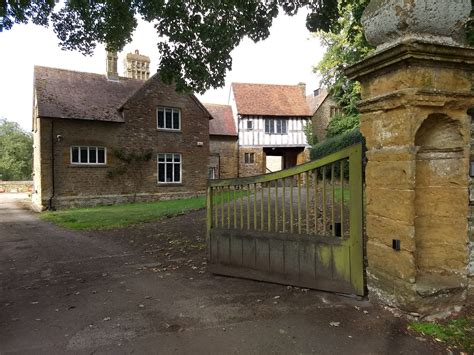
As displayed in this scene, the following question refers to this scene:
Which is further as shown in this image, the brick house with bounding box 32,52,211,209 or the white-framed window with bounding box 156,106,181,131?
the white-framed window with bounding box 156,106,181,131

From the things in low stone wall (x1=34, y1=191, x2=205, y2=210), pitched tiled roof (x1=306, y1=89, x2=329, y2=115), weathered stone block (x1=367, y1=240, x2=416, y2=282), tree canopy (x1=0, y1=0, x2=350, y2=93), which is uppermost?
pitched tiled roof (x1=306, y1=89, x2=329, y2=115)

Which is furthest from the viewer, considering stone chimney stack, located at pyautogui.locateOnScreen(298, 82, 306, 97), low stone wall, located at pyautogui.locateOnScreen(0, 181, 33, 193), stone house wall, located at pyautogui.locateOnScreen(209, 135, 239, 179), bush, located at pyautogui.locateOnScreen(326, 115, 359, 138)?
low stone wall, located at pyautogui.locateOnScreen(0, 181, 33, 193)

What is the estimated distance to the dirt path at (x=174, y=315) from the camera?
3.02 meters

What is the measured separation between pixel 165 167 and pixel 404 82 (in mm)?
20308

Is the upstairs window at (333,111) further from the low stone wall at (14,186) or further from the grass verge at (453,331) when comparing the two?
the low stone wall at (14,186)

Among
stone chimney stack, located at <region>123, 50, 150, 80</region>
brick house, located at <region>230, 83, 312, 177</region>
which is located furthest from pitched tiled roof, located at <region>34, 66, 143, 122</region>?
brick house, located at <region>230, 83, 312, 177</region>

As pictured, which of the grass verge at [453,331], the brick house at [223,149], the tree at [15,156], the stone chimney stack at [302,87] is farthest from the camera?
the tree at [15,156]

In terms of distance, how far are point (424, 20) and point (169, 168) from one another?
20.5m

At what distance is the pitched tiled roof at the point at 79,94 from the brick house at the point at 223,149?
311 inches

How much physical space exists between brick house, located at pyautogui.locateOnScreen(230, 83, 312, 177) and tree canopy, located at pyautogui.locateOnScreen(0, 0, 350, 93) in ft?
68.2

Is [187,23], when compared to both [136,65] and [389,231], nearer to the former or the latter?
[389,231]

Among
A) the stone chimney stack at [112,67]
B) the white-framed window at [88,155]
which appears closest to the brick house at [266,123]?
the stone chimney stack at [112,67]

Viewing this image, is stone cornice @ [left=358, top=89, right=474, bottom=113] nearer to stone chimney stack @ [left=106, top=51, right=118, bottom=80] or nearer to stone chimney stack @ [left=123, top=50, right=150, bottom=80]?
stone chimney stack @ [left=106, top=51, right=118, bottom=80]

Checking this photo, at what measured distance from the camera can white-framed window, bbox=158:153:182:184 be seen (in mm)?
22392
